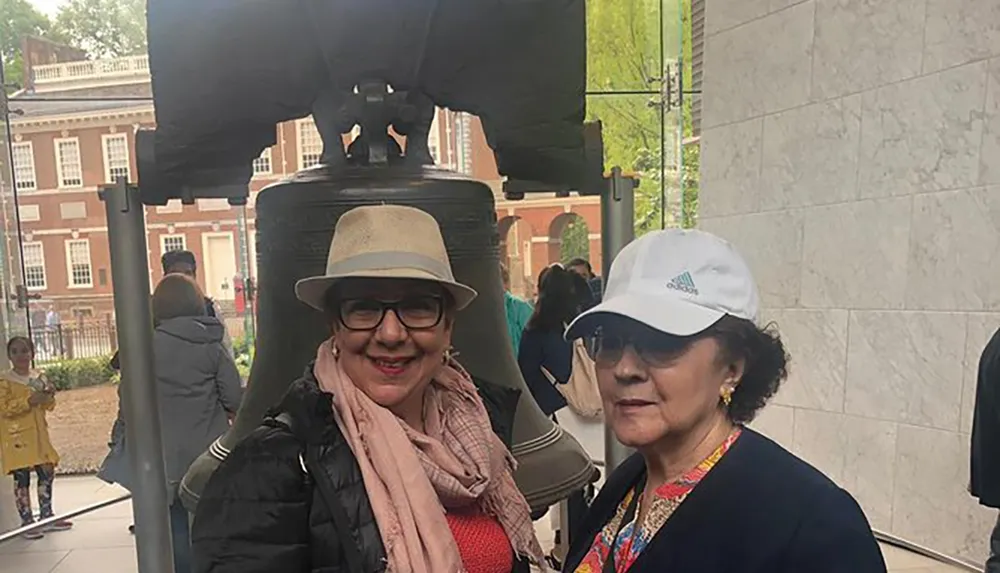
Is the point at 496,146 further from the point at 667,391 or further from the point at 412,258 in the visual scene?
the point at 667,391

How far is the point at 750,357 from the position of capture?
1.41 m

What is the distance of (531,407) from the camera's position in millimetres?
2340

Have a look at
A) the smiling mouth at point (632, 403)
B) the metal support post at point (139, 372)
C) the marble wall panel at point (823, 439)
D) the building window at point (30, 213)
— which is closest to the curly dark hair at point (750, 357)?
the smiling mouth at point (632, 403)

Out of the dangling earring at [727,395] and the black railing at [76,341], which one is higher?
the dangling earring at [727,395]

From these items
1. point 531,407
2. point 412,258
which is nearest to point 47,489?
point 531,407

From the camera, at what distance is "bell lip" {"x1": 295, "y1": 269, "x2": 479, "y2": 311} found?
1.52 m

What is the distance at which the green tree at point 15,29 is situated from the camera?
8141 mm

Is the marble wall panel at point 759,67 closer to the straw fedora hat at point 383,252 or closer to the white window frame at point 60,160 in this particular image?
the straw fedora hat at point 383,252

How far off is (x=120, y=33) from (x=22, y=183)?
2.47 metres

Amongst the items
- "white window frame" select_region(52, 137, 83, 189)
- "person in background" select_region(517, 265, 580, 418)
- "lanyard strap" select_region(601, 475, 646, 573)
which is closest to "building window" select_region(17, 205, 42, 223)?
"white window frame" select_region(52, 137, 83, 189)

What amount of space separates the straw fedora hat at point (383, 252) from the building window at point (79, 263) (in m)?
9.50

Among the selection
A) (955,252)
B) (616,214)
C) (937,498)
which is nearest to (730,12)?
(955,252)

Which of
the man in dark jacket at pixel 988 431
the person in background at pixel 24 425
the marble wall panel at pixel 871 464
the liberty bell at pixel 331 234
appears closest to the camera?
the liberty bell at pixel 331 234

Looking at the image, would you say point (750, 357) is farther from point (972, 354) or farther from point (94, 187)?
point (94, 187)
